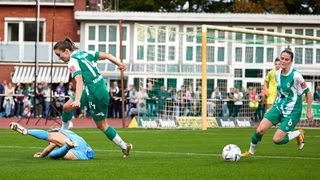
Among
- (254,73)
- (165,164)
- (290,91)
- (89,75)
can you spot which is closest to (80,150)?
(89,75)

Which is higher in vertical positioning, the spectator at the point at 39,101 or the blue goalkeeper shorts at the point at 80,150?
the blue goalkeeper shorts at the point at 80,150

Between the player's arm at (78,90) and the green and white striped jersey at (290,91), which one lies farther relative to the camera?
the green and white striped jersey at (290,91)

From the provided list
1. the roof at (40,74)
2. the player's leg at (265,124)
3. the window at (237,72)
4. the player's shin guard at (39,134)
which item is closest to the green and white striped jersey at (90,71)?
the player's shin guard at (39,134)

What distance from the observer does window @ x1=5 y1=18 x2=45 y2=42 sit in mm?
57750

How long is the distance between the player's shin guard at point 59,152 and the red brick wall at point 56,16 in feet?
143

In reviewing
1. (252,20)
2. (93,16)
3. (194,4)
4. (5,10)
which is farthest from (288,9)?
(5,10)

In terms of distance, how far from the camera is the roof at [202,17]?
55312mm

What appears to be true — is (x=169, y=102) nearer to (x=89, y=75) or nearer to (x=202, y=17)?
(x=89, y=75)

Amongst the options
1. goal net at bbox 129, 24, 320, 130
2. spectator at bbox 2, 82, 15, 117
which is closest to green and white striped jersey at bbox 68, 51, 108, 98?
goal net at bbox 129, 24, 320, 130

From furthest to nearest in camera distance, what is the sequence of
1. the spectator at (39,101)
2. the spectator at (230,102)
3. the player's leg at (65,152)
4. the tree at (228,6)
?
the tree at (228,6), the spectator at (39,101), the spectator at (230,102), the player's leg at (65,152)

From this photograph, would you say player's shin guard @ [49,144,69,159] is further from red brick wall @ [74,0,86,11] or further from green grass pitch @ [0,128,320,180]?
red brick wall @ [74,0,86,11]

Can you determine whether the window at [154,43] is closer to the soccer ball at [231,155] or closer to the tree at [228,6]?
the soccer ball at [231,155]

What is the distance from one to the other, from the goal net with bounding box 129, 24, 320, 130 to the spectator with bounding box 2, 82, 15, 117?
8.74 metres

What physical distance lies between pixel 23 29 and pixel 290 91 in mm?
44598
